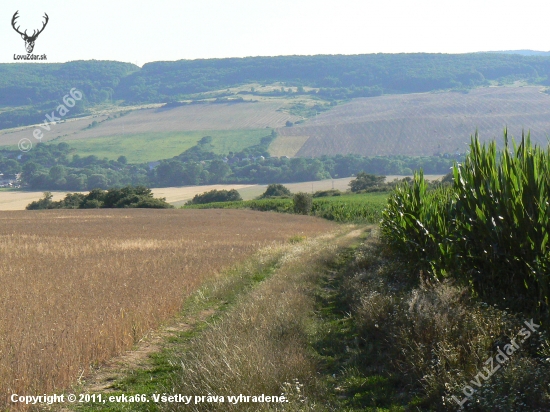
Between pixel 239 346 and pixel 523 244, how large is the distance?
375 centimetres

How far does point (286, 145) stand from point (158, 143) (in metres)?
29.5

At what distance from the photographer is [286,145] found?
123 m

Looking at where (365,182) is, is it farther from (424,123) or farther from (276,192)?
(424,123)

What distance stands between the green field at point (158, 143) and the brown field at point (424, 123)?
29.9 feet

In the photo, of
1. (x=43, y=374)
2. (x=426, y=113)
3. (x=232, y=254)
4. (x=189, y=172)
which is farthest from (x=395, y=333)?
(x=426, y=113)

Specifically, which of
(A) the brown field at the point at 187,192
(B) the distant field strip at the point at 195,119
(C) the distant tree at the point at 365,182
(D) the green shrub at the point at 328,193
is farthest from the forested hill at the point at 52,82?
(D) the green shrub at the point at 328,193

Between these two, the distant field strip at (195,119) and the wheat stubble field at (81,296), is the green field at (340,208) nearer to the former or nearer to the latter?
the wheat stubble field at (81,296)

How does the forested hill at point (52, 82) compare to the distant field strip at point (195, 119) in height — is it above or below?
above

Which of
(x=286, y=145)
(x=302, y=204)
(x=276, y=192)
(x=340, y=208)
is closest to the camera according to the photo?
(x=340, y=208)

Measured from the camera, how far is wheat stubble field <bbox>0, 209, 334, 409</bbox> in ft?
23.2

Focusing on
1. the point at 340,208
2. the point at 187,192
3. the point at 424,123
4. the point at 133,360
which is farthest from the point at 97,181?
the point at 133,360

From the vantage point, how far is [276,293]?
1166 cm

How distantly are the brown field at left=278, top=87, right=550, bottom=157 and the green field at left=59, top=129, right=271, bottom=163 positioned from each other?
912 cm

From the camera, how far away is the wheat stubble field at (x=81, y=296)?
23.2 feet
